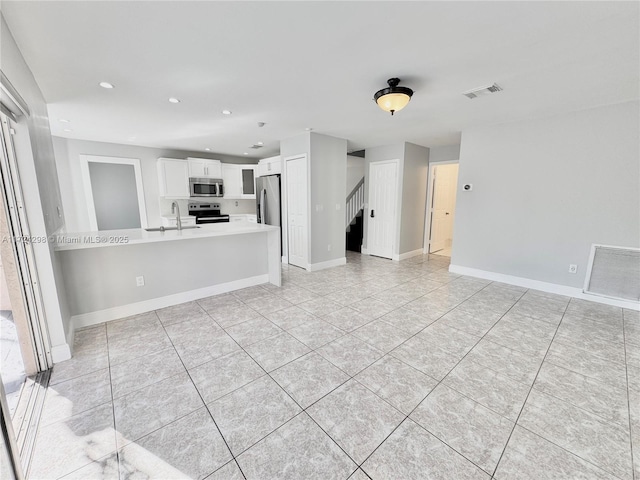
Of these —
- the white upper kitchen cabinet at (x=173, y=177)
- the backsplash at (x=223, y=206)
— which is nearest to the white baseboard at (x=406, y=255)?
the backsplash at (x=223, y=206)

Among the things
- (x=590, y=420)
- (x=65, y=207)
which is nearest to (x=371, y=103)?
(x=590, y=420)

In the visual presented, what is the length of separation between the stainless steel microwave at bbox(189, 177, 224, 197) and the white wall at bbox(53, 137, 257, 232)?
56 centimetres

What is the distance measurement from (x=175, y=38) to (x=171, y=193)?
471 centimetres

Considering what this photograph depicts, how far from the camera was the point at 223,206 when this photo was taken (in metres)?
7.05

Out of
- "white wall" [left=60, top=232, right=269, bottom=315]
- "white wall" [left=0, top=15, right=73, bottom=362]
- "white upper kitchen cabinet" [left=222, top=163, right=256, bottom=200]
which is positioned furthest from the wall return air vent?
"white upper kitchen cabinet" [left=222, top=163, right=256, bottom=200]

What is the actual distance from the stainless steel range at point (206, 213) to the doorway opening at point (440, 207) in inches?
206

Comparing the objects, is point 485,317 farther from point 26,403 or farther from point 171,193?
point 171,193

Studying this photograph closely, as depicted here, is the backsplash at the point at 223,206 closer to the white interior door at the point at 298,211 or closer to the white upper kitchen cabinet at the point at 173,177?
the white upper kitchen cabinet at the point at 173,177

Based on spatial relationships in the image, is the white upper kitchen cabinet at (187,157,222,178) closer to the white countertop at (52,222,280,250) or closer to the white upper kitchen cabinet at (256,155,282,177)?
the white upper kitchen cabinet at (256,155,282,177)

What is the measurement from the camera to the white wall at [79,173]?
5020 millimetres

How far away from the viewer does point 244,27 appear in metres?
1.74

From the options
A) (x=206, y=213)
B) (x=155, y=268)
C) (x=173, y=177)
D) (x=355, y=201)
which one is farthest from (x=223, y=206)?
(x=155, y=268)

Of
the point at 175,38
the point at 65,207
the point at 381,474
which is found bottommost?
the point at 381,474

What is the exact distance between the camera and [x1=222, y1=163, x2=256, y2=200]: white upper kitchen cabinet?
21.7 feet
